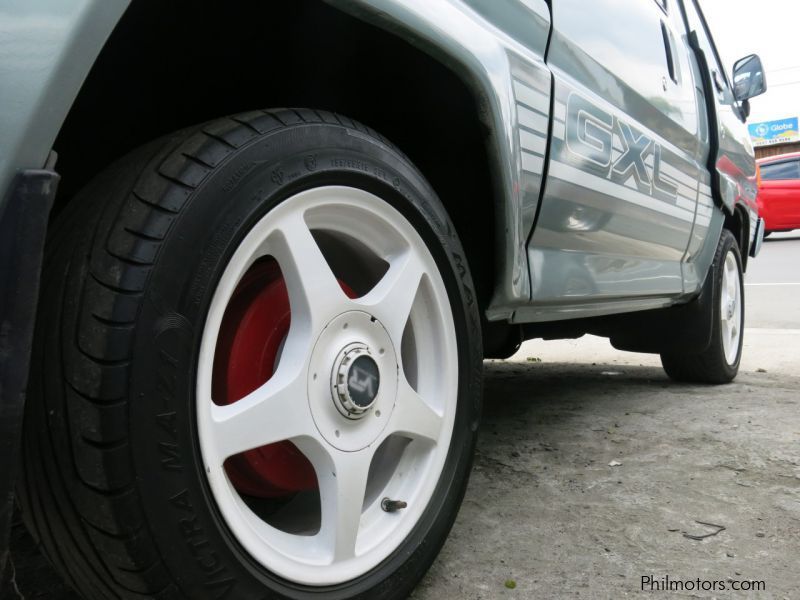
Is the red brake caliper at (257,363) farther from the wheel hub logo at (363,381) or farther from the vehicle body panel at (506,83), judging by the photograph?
the vehicle body panel at (506,83)

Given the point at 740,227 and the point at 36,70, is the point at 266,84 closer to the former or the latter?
the point at 36,70

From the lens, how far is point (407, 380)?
1353 millimetres

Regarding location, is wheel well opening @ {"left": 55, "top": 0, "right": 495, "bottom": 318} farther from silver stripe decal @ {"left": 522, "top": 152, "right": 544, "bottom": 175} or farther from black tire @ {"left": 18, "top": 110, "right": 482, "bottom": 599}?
black tire @ {"left": 18, "top": 110, "right": 482, "bottom": 599}

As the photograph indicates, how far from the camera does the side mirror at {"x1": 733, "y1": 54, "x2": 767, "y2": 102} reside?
3.77 metres

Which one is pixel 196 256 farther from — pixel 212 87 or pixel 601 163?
pixel 601 163

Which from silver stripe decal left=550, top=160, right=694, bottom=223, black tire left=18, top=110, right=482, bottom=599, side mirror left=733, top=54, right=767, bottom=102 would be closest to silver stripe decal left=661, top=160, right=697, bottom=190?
silver stripe decal left=550, top=160, right=694, bottom=223

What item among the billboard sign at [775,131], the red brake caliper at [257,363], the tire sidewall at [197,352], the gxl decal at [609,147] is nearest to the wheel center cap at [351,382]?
the red brake caliper at [257,363]

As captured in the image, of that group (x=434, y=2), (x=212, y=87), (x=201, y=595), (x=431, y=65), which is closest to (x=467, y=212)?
(x=431, y=65)

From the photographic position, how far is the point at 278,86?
135cm

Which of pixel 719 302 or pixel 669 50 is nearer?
pixel 669 50

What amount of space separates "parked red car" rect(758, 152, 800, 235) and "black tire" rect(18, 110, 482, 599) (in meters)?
13.3

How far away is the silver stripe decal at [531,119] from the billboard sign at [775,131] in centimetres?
3354

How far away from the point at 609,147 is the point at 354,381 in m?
1.20

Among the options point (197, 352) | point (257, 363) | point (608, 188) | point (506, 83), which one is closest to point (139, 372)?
point (197, 352)
